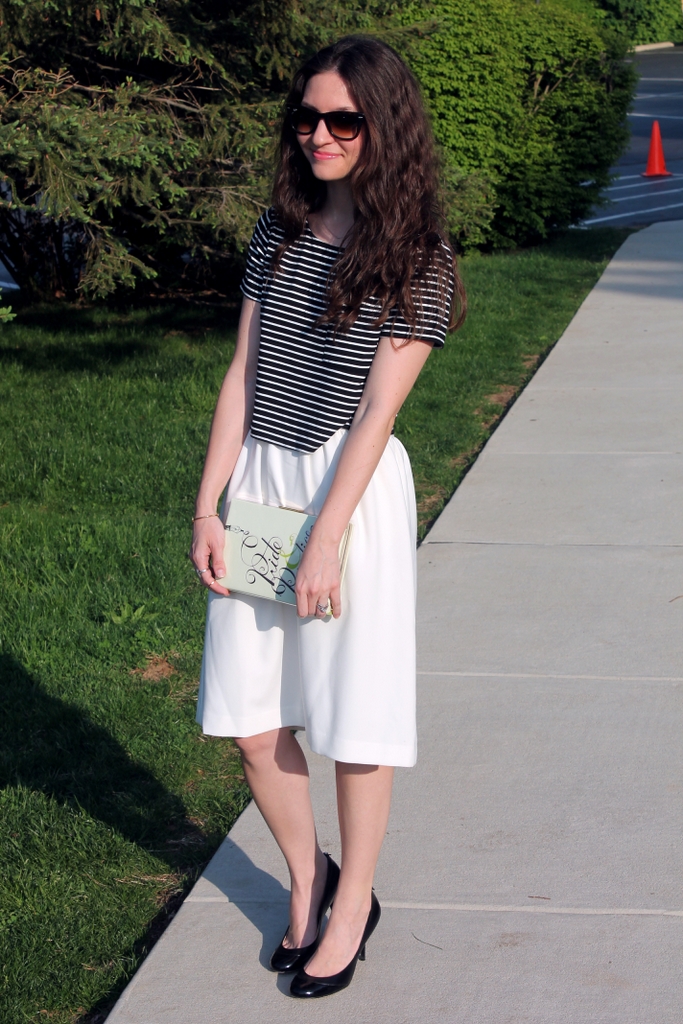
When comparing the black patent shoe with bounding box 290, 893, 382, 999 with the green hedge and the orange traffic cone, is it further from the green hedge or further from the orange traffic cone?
the orange traffic cone

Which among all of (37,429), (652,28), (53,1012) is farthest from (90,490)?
(652,28)

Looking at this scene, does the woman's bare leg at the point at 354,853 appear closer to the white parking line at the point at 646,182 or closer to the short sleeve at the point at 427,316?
the short sleeve at the point at 427,316

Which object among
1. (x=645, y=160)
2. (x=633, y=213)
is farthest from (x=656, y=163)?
(x=633, y=213)

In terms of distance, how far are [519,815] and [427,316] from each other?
58.5 inches

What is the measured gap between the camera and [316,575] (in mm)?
2127

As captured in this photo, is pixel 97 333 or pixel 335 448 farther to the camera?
pixel 97 333

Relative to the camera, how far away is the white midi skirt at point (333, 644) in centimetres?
222

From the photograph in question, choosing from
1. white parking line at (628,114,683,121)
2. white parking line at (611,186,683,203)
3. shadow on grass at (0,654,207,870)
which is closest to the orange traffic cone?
white parking line at (611,186,683,203)

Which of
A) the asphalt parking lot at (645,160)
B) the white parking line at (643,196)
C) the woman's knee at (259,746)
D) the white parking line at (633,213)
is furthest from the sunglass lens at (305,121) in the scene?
the white parking line at (643,196)

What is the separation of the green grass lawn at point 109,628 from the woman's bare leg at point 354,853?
0.51m

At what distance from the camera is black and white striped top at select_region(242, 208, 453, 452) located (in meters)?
2.17

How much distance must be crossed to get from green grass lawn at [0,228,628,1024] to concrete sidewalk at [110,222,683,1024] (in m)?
0.19

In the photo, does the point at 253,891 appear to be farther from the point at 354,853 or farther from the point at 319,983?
the point at 354,853

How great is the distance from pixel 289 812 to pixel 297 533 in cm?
62
